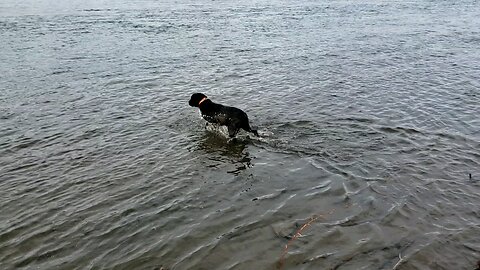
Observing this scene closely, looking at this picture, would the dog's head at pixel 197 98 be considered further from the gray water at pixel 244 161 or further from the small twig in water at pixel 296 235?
the small twig in water at pixel 296 235

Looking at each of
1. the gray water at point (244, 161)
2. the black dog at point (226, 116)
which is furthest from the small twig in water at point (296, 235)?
the black dog at point (226, 116)

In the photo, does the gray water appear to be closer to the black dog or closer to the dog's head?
the black dog

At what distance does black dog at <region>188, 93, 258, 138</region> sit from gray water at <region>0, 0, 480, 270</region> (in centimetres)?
35

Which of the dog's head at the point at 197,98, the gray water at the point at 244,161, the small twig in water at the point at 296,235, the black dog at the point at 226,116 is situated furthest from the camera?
the dog's head at the point at 197,98

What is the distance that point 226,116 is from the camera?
9.83 meters

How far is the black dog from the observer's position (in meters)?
9.71

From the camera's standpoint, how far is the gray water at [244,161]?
5.64m

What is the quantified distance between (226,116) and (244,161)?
161 cm

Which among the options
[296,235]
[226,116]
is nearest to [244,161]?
[226,116]

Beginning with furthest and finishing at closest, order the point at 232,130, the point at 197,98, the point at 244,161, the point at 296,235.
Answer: the point at 197,98
the point at 232,130
the point at 244,161
the point at 296,235

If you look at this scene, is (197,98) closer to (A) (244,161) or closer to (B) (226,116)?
(B) (226,116)

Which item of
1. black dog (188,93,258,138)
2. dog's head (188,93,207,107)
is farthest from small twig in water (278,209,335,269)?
dog's head (188,93,207,107)

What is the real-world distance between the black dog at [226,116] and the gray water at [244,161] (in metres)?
0.35

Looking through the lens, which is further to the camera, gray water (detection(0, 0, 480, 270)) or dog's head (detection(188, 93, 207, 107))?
dog's head (detection(188, 93, 207, 107))
